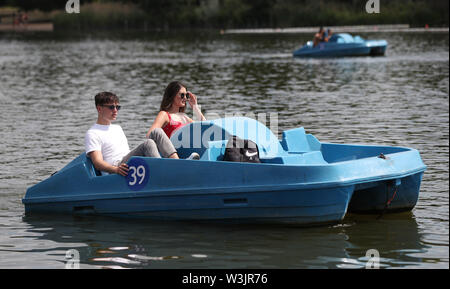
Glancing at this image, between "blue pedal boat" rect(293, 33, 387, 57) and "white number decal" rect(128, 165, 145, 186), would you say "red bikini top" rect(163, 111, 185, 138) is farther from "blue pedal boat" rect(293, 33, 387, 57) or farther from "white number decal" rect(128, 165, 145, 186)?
"blue pedal boat" rect(293, 33, 387, 57)

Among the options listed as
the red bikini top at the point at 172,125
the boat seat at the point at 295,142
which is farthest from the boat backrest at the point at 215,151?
the boat seat at the point at 295,142

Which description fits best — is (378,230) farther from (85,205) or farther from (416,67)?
(416,67)

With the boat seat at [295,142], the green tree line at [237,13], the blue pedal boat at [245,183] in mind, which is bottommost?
the blue pedal boat at [245,183]

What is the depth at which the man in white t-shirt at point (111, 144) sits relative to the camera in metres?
9.81

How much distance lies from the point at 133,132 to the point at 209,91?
30.2 ft

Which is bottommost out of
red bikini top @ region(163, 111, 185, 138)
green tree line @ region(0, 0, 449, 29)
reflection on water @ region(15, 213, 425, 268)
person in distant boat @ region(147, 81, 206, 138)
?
reflection on water @ region(15, 213, 425, 268)

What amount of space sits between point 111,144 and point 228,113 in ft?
34.2

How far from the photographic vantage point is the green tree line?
248ft

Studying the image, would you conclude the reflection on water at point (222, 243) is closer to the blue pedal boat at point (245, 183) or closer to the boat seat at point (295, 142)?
the blue pedal boat at point (245, 183)

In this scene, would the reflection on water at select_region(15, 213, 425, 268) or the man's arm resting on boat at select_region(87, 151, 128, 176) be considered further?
the man's arm resting on boat at select_region(87, 151, 128, 176)

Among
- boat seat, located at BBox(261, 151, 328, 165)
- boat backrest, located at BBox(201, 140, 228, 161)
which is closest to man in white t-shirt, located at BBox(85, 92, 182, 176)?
boat backrest, located at BBox(201, 140, 228, 161)

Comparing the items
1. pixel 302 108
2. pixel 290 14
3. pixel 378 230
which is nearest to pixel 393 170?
pixel 378 230

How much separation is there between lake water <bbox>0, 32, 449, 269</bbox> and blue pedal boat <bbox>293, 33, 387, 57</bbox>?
551mm

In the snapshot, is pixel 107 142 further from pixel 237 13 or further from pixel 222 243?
pixel 237 13
